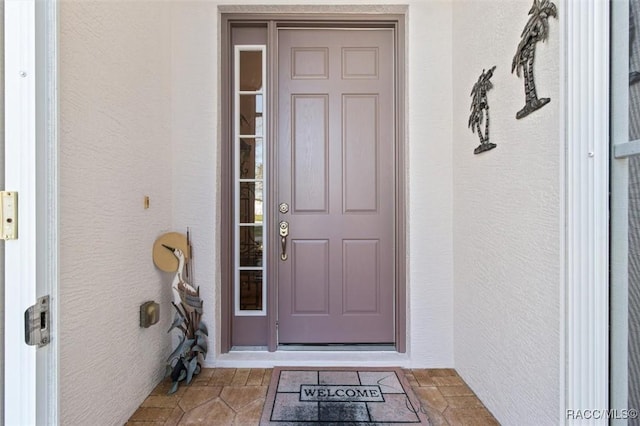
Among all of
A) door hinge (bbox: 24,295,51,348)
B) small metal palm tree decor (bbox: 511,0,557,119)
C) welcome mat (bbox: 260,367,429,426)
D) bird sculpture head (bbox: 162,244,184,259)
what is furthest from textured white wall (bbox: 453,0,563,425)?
bird sculpture head (bbox: 162,244,184,259)

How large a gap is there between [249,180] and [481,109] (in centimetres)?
153

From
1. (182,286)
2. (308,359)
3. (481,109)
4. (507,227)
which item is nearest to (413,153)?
(481,109)

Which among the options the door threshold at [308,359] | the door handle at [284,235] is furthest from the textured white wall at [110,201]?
the door handle at [284,235]

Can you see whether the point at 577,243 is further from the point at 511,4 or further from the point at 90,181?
the point at 90,181

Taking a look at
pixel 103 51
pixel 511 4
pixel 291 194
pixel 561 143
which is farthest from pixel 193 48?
pixel 561 143

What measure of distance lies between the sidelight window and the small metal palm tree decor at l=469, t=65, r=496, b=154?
1350 millimetres

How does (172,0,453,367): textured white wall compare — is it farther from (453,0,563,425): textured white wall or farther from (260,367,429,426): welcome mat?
(260,367,429,426): welcome mat

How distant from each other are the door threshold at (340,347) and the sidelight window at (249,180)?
31cm

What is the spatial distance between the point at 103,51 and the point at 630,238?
2.18 meters

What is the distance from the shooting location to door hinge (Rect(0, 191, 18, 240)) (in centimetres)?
78

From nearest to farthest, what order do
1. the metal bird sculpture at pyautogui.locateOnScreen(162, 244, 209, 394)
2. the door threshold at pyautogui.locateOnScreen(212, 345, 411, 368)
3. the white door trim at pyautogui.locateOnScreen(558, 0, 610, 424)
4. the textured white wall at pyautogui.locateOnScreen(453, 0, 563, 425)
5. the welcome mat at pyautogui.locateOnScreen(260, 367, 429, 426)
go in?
the white door trim at pyautogui.locateOnScreen(558, 0, 610, 424) < the textured white wall at pyautogui.locateOnScreen(453, 0, 563, 425) < the welcome mat at pyautogui.locateOnScreen(260, 367, 429, 426) < the metal bird sculpture at pyautogui.locateOnScreen(162, 244, 209, 394) < the door threshold at pyautogui.locateOnScreen(212, 345, 411, 368)

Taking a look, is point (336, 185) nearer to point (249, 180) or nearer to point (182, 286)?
point (249, 180)

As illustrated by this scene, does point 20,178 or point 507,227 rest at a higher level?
point 20,178

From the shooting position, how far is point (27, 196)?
797 millimetres
